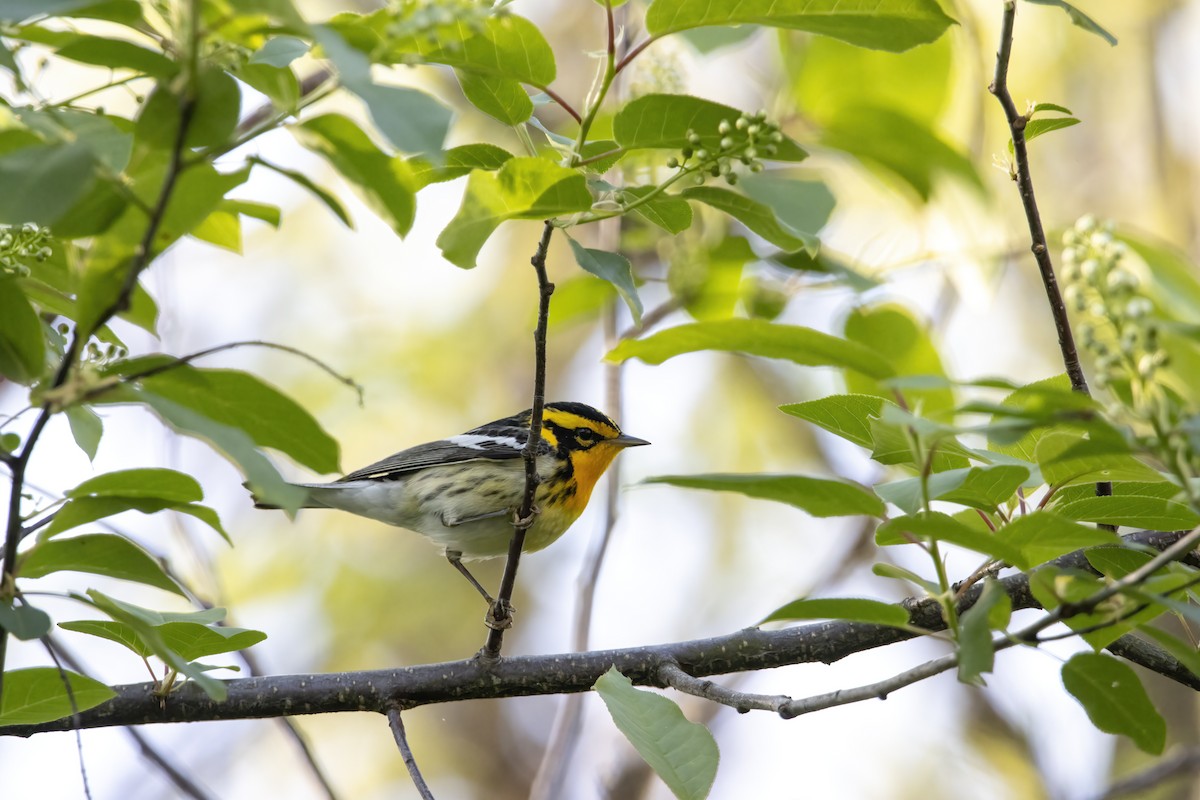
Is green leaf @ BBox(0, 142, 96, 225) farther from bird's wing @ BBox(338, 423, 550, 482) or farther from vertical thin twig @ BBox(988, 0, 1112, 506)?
bird's wing @ BBox(338, 423, 550, 482)

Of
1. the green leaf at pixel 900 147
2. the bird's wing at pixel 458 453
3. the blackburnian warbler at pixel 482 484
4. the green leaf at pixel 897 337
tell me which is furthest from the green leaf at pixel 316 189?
the bird's wing at pixel 458 453

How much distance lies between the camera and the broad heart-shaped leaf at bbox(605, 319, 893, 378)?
1688mm

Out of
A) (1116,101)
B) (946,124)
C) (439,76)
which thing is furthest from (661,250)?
(1116,101)

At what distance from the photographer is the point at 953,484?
1.88 m

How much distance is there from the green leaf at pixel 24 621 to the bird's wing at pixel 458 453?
412 cm

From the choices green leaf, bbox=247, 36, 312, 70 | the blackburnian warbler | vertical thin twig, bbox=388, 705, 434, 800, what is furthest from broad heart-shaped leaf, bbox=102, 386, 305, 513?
the blackburnian warbler

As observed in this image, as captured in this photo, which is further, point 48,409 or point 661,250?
point 661,250

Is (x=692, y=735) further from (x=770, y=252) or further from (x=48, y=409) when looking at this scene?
(x=770, y=252)

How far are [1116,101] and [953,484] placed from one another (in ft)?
30.9

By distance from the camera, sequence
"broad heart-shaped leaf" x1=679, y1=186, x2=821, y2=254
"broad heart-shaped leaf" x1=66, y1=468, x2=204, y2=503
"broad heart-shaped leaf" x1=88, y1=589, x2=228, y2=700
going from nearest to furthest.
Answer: "broad heart-shaped leaf" x1=88, y1=589, x2=228, y2=700 < "broad heart-shaped leaf" x1=66, y1=468, x2=204, y2=503 < "broad heart-shaped leaf" x1=679, y1=186, x2=821, y2=254

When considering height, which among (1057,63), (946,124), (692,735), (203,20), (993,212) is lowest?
(692,735)

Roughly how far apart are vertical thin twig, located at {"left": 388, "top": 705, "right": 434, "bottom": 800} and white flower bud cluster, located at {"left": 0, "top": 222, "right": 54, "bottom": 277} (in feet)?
4.62

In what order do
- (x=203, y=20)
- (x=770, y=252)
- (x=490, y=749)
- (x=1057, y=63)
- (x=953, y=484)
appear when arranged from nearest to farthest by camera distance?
(x=203, y=20) < (x=953, y=484) < (x=770, y=252) < (x=1057, y=63) < (x=490, y=749)

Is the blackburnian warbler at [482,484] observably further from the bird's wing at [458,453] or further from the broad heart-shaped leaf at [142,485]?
the broad heart-shaped leaf at [142,485]
